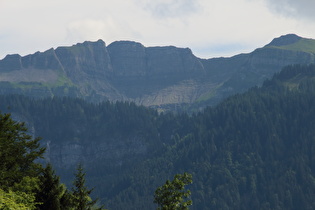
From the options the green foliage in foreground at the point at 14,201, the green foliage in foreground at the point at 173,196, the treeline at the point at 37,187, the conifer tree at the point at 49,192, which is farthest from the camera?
the green foliage in foreground at the point at 173,196

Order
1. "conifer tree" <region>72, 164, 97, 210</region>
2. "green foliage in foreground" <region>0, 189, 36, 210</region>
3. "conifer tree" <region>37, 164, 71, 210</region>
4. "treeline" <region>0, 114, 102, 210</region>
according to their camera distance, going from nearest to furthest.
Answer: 1. "green foliage in foreground" <region>0, 189, 36, 210</region>
2. "treeline" <region>0, 114, 102, 210</region>
3. "conifer tree" <region>37, 164, 71, 210</region>
4. "conifer tree" <region>72, 164, 97, 210</region>

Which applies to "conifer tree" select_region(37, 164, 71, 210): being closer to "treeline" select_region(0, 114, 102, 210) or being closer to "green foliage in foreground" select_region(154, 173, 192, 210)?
"treeline" select_region(0, 114, 102, 210)

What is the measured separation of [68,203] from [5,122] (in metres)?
17.2

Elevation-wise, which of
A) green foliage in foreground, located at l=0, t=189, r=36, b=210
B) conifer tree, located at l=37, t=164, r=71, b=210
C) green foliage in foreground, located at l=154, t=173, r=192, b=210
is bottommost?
green foliage in foreground, located at l=154, t=173, r=192, b=210

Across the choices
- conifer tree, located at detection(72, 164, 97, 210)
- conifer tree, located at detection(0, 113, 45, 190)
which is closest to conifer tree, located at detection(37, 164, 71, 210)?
conifer tree, located at detection(72, 164, 97, 210)

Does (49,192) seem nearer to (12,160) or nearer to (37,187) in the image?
(37,187)

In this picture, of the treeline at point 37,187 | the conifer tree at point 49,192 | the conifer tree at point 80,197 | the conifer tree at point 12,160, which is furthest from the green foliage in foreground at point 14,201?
the conifer tree at point 12,160

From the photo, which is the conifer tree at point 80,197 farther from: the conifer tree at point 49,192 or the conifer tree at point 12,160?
the conifer tree at point 12,160

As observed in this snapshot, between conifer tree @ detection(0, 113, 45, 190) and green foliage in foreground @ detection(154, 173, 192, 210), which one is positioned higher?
conifer tree @ detection(0, 113, 45, 190)

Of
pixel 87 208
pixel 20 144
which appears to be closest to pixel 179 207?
pixel 87 208

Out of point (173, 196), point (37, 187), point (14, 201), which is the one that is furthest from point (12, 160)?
point (14, 201)

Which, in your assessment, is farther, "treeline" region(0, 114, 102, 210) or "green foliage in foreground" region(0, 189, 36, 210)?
"treeline" region(0, 114, 102, 210)

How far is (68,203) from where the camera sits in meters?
58.9

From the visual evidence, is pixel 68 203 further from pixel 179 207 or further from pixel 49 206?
pixel 179 207
